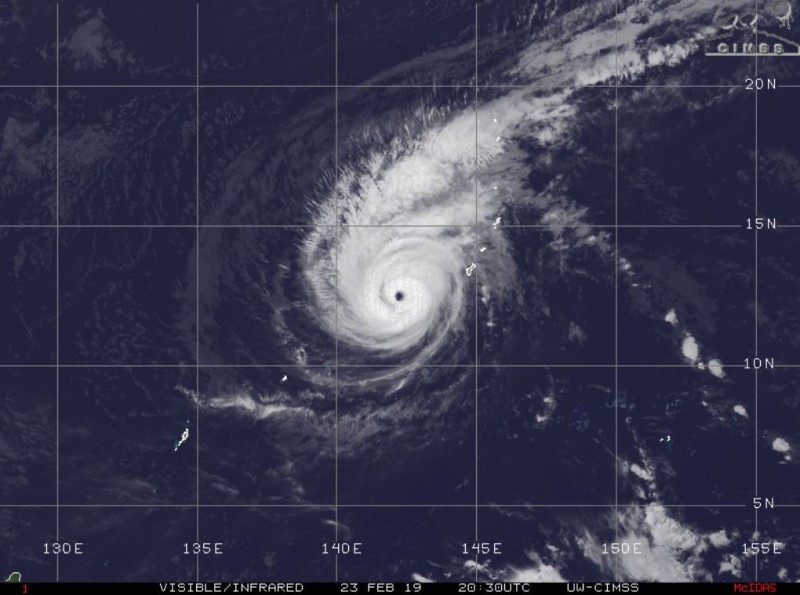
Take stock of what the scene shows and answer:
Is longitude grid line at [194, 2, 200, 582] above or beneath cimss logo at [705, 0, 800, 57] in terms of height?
beneath

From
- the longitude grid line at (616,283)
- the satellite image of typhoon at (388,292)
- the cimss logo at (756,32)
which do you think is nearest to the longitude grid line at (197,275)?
the satellite image of typhoon at (388,292)

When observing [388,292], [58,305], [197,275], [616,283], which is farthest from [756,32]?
[58,305]

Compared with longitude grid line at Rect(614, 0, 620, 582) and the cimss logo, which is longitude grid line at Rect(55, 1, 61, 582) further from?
the cimss logo

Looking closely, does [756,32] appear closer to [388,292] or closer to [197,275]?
[388,292]

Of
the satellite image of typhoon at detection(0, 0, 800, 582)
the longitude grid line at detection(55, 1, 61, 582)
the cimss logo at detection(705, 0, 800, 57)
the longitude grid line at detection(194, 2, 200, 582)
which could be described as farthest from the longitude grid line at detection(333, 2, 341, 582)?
the cimss logo at detection(705, 0, 800, 57)

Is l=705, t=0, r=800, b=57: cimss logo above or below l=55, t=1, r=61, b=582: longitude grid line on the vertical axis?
above

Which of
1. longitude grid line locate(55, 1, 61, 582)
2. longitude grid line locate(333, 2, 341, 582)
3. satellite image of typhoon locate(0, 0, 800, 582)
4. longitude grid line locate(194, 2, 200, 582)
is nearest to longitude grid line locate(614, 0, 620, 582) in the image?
satellite image of typhoon locate(0, 0, 800, 582)

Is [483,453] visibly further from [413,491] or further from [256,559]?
[256,559]
